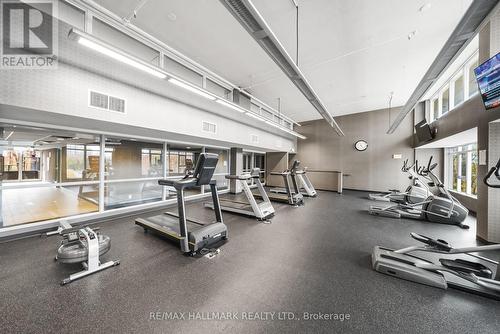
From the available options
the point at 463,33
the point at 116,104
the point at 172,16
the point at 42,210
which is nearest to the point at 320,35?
the point at 463,33

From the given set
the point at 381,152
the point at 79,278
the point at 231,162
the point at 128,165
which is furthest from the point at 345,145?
the point at 79,278

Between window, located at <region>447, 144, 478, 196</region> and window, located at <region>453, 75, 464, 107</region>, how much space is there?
1633 mm

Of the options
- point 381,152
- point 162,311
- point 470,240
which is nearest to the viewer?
point 162,311

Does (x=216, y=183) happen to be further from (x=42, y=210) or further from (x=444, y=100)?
(x=444, y=100)

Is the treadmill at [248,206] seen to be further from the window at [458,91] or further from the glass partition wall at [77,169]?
the window at [458,91]

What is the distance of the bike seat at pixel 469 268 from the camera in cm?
213

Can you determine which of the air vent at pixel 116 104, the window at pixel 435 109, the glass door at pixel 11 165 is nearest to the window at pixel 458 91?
the window at pixel 435 109

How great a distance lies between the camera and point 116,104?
3.35m

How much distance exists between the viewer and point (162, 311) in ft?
5.62

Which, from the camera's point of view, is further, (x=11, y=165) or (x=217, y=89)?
(x=217, y=89)

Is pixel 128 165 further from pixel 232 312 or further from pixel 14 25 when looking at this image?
pixel 232 312

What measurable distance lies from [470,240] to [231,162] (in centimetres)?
738

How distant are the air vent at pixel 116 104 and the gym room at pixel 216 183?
42 millimetres

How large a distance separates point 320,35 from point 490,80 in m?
3.07
